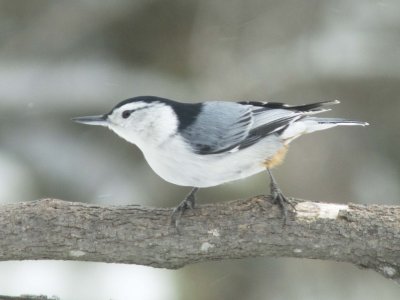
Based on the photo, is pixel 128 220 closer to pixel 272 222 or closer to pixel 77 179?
pixel 272 222

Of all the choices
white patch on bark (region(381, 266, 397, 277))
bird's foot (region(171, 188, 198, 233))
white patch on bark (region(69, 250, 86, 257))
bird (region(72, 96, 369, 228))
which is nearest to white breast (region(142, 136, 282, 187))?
bird (region(72, 96, 369, 228))

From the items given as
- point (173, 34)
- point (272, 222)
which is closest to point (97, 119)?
point (272, 222)

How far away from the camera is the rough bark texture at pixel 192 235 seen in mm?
2188

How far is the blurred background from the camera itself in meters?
3.63

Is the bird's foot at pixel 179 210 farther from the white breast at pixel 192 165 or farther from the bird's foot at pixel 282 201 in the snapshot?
the bird's foot at pixel 282 201

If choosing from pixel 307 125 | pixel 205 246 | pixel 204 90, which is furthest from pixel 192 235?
pixel 204 90

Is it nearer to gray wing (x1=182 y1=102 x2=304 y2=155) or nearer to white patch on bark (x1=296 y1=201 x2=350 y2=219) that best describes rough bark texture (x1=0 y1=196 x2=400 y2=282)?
white patch on bark (x1=296 y1=201 x2=350 y2=219)

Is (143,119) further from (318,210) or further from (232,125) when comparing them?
(318,210)

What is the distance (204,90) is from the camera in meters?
4.25

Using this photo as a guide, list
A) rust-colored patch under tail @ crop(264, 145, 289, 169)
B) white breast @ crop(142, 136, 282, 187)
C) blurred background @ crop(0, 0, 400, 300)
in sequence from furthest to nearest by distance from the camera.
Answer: blurred background @ crop(0, 0, 400, 300) → rust-colored patch under tail @ crop(264, 145, 289, 169) → white breast @ crop(142, 136, 282, 187)

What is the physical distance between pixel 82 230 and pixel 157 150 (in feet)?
1.02

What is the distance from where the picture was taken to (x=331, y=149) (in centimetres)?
404

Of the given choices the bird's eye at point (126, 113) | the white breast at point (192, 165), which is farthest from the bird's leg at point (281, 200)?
the bird's eye at point (126, 113)

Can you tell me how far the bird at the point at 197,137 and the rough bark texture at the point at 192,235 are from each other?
0.24 ft
